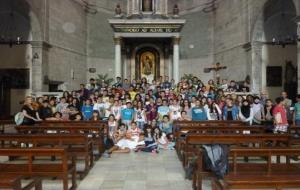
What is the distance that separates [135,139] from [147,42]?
16.2m

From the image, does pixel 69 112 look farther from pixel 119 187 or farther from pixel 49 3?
pixel 49 3

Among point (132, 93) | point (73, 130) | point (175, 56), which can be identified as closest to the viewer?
point (73, 130)

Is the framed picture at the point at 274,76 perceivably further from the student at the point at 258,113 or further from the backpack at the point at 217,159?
the backpack at the point at 217,159

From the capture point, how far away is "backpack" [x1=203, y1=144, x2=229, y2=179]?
253 inches

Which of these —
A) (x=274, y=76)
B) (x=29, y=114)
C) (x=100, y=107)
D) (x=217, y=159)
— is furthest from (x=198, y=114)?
(x=274, y=76)

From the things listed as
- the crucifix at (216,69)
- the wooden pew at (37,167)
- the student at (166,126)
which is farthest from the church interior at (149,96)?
the crucifix at (216,69)

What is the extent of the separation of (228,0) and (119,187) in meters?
21.9

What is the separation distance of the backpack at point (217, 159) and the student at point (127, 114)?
24.0 feet

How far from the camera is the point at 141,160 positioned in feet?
34.6

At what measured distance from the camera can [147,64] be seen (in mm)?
28484

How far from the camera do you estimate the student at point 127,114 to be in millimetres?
14172

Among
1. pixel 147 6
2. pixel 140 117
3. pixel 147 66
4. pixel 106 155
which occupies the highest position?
pixel 147 6

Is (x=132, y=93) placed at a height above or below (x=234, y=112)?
above

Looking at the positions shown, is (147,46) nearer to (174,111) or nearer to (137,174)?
(174,111)
